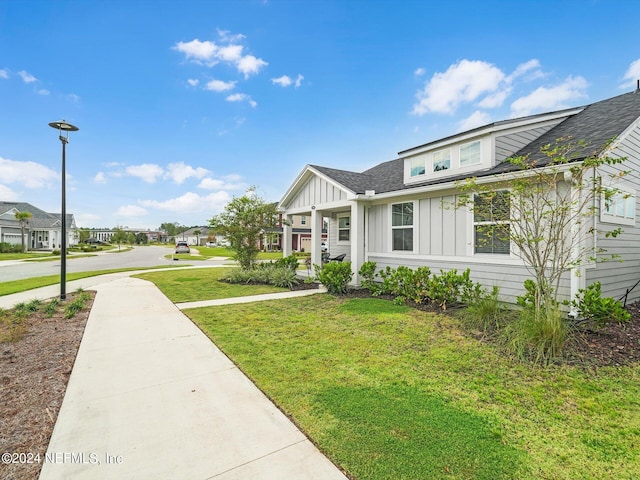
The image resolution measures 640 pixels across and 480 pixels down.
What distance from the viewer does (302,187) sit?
12.8 m

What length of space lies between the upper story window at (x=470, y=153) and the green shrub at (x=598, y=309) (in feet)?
13.1

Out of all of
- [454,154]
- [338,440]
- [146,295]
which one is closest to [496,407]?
[338,440]

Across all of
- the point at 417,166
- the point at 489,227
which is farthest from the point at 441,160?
the point at 489,227

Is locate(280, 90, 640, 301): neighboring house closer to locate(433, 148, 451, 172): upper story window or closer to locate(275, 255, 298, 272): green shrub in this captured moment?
locate(433, 148, 451, 172): upper story window

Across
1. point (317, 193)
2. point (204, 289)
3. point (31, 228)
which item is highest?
point (317, 193)

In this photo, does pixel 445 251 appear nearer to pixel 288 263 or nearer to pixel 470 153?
pixel 470 153

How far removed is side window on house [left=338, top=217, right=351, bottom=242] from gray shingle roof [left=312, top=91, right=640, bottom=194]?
3091 mm

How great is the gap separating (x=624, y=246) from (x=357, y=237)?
21.9 ft

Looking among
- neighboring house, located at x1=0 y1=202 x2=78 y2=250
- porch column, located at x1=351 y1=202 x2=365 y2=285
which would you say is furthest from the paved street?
neighboring house, located at x1=0 y1=202 x2=78 y2=250

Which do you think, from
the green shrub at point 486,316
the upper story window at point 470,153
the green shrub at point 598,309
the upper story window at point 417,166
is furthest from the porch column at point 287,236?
the green shrub at point 598,309

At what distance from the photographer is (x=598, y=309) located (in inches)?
193

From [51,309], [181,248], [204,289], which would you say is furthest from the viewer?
[181,248]

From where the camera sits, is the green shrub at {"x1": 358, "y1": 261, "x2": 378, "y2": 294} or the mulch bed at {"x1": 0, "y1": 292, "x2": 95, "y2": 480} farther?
the green shrub at {"x1": 358, "y1": 261, "x2": 378, "y2": 294}

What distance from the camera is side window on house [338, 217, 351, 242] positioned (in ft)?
44.8
